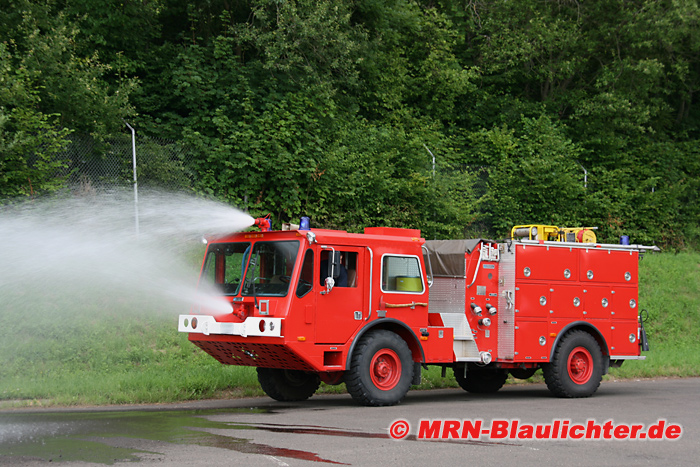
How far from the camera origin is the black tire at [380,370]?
454 inches

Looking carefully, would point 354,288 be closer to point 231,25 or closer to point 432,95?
point 231,25

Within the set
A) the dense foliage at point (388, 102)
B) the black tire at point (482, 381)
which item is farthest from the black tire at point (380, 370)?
the dense foliage at point (388, 102)

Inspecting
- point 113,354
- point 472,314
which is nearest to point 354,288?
point 472,314

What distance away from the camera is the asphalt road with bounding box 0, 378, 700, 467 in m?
7.82

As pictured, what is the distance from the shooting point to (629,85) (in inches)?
1246

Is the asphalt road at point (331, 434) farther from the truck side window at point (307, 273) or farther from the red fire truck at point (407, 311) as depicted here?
the truck side window at point (307, 273)

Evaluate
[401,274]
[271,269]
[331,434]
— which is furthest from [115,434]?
[401,274]

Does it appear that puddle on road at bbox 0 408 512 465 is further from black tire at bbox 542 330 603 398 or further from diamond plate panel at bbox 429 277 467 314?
black tire at bbox 542 330 603 398

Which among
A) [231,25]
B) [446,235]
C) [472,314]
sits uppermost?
[231,25]

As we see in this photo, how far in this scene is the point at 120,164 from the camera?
18.7m

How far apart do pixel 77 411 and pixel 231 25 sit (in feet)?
50.5

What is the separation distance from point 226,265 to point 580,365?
21.8 ft

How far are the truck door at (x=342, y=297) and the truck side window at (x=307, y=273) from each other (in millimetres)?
99

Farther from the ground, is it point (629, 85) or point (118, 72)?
point (629, 85)
